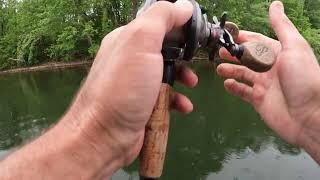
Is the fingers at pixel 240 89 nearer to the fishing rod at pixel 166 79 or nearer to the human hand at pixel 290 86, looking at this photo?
the human hand at pixel 290 86

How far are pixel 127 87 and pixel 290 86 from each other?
1.01 metres

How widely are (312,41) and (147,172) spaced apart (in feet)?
88.5

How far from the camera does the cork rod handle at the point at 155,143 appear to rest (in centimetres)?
179

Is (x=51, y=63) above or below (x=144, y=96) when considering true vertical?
below

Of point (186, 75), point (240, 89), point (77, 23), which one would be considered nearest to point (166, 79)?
point (186, 75)

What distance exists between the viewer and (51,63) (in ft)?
101

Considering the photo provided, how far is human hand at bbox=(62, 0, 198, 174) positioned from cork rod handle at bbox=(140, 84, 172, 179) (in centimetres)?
4

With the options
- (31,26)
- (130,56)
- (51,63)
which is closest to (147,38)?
(130,56)

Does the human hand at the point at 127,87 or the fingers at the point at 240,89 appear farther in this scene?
the fingers at the point at 240,89

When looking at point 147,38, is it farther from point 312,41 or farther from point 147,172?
point 312,41

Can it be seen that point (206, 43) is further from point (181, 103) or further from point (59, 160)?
point (59, 160)

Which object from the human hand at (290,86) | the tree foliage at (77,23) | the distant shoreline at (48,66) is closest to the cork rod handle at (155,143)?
the human hand at (290,86)

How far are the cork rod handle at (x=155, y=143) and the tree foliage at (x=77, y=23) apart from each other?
26900 mm

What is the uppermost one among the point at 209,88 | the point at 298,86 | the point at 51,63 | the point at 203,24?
the point at 203,24
